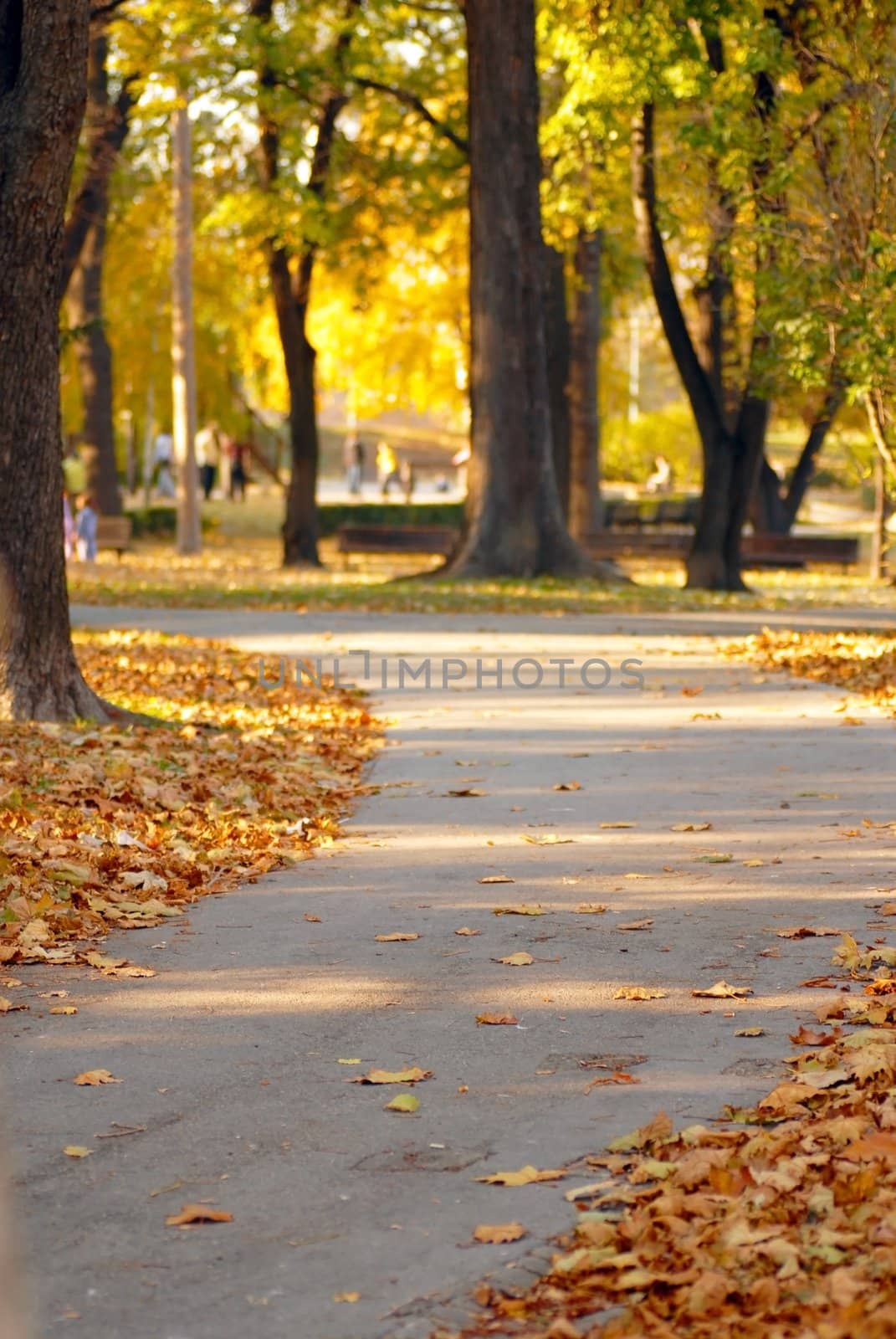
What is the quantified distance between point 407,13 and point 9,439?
2058 centimetres

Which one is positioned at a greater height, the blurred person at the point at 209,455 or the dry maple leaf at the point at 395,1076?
the blurred person at the point at 209,455

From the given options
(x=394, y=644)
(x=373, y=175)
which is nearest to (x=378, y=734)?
(x=394, y=644)

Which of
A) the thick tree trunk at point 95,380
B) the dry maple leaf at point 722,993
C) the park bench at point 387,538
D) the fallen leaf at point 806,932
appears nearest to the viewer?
the dry maple leaf at point 722,993

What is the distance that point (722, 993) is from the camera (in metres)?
6.12

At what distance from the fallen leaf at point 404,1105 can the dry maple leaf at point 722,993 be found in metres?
1.30

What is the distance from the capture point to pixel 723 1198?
4.34m

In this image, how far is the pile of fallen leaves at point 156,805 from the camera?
7.41m

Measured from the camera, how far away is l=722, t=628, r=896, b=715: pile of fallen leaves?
1506cm

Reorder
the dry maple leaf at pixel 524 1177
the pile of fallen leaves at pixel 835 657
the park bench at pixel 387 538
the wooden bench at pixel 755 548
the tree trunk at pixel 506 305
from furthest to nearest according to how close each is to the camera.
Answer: the park bench at pixel 387 538, the wooden bench at pixel 755 548, the tree trunk at pixel 506 305, the pile of fallen leaves at pixel 835 657, the dry maple leaf at pixel 524 1177

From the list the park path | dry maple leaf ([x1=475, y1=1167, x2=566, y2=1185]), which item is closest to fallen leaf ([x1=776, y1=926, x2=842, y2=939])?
the park path

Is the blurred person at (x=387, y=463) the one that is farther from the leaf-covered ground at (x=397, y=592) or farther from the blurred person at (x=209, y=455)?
the leaf-covered ground at (x=397, y=592)

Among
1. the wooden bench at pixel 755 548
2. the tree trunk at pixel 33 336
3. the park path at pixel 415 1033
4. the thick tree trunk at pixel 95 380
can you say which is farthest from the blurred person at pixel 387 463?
the park path at pixel 415 1033

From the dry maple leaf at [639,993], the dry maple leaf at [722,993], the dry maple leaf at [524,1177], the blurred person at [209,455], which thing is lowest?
the dry maple leaf at [524,1177]

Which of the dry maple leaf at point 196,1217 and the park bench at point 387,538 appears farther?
the park bench at point 387,538
